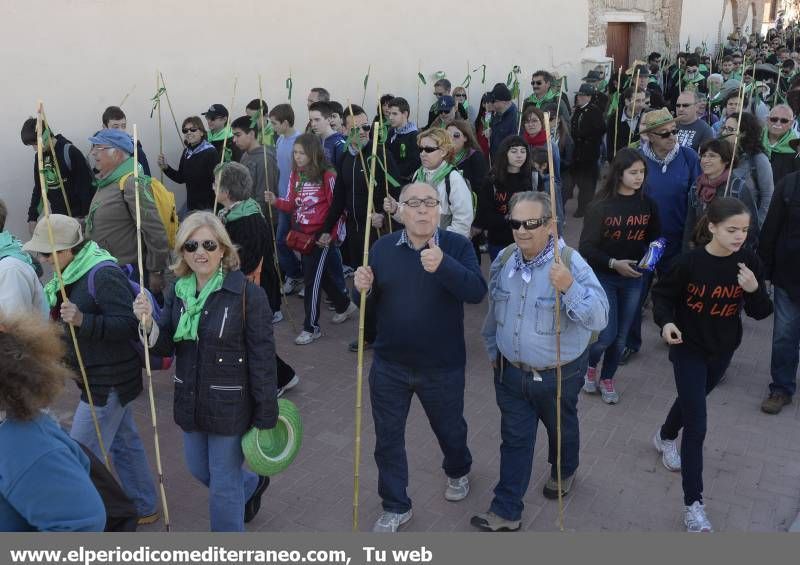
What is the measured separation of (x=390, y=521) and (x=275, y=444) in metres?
0.93

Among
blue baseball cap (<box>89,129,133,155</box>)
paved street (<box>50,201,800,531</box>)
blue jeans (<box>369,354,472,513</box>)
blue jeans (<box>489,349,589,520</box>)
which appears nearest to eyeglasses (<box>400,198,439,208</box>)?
blue jeans (<box>369,354,472,513</box>)

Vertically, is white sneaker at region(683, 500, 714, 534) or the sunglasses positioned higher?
the sunglasses

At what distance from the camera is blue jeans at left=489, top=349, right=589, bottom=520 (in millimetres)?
3992

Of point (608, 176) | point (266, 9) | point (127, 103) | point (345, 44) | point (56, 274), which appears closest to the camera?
point (56, 274)

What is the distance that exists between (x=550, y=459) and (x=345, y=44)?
8.21 metres

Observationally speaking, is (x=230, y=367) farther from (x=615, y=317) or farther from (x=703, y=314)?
(x=615, y=317)

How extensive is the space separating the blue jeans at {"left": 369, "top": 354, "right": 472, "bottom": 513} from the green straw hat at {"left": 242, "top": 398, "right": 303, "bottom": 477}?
0.51 meters

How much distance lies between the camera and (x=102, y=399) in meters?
3.90

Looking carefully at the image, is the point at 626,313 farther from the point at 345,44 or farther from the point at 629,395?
the point at 345,44

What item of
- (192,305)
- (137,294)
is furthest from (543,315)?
(137,294)

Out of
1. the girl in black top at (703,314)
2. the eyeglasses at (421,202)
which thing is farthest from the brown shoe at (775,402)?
the eyeglasses at (421,202)

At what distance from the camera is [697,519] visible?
4.13 metres

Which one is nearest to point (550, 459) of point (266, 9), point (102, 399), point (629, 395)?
point (629, 395)

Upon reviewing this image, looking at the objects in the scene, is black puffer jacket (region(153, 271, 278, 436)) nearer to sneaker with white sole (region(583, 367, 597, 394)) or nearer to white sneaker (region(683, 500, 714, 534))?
white sneaker (region(683, 500, 714, 534))
